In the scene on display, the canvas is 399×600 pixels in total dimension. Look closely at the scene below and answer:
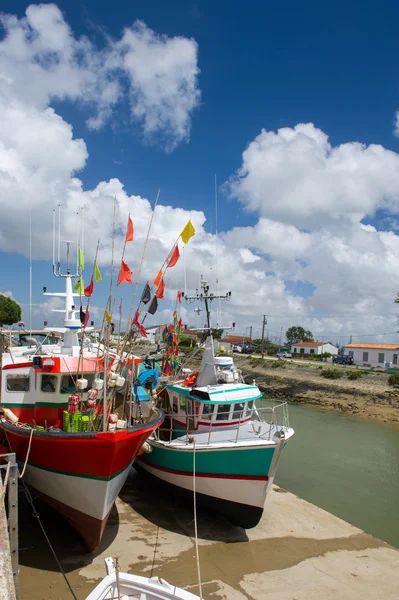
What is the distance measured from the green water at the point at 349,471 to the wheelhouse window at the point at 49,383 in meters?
8.92

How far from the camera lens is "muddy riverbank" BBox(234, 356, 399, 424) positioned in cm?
3011

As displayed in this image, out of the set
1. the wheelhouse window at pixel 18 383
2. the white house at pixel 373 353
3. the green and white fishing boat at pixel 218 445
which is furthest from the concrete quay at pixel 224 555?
the white house at pixel 373 353

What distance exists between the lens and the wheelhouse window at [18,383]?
10.2 metres

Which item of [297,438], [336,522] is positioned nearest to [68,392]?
[336,522]

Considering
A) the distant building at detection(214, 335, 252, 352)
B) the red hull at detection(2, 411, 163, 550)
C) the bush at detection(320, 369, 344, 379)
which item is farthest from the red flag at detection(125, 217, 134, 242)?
the distant building at detection(214, 335, 252, 352)

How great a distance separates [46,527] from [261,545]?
16.2ft

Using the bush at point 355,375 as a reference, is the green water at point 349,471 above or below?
below

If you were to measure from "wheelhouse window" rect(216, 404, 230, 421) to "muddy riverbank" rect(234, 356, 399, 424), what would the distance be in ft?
67.7

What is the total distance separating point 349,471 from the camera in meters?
17.1

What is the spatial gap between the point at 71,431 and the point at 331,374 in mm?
32130

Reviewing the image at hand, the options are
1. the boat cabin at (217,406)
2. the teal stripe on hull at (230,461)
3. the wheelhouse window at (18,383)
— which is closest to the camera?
the teal stripe on hull at (230,461)

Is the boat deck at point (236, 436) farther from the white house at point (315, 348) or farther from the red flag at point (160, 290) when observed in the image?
the white house at point (315, 348)

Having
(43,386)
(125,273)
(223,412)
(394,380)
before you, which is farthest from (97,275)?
(394,380)

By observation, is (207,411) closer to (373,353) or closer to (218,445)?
(218,445)
